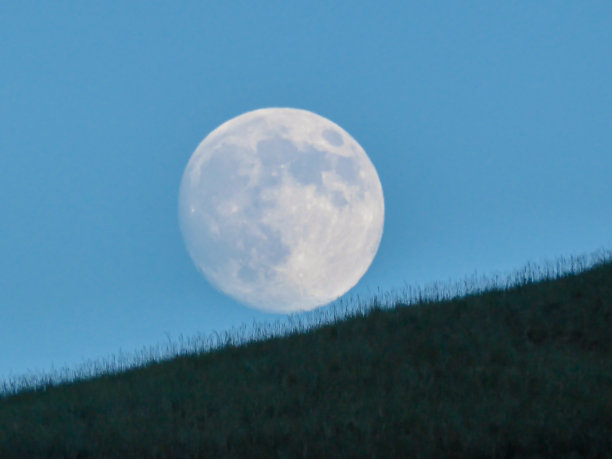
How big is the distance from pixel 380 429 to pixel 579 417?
2617mm

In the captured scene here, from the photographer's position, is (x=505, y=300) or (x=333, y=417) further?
(x=505, y=300)

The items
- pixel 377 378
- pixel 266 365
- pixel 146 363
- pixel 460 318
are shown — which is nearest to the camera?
pixel 377 378

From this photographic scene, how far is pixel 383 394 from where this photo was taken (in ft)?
34.9

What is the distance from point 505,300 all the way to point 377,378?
4.57 meters

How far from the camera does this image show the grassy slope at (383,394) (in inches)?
351

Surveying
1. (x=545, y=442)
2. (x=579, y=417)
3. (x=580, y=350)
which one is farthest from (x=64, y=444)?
(x=580, y=350)

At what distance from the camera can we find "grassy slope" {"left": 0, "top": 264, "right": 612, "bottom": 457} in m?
8.91

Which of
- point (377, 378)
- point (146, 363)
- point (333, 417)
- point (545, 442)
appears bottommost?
point (545, 442)

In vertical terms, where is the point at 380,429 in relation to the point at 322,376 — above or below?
below

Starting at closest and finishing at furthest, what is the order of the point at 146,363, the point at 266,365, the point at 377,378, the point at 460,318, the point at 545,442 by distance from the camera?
the point at 545,442, the point at 377,378, the point at 266,365, the point at 460,318, the point at 146,363

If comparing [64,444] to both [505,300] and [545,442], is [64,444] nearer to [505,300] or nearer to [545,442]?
[545,442]

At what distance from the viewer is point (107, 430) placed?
9852 millimetres

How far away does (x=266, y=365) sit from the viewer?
41.0 feet

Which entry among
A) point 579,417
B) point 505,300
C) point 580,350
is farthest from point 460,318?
point 579,417
